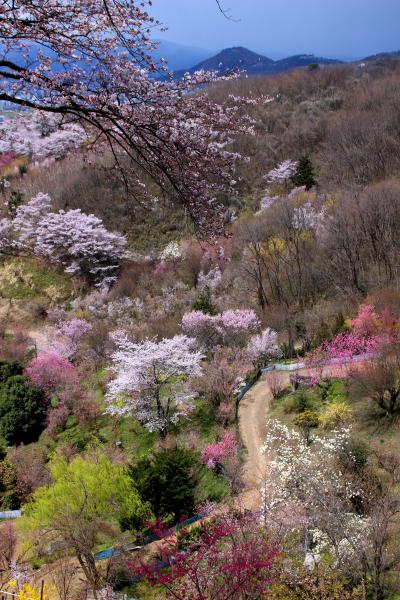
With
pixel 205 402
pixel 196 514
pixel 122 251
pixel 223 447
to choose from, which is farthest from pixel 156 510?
pixel 122 251

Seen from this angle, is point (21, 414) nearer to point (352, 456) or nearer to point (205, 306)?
point (205, 306)

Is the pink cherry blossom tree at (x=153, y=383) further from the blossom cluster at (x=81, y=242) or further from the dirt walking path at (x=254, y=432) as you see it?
the blossom cluster at (x=81, y=242)

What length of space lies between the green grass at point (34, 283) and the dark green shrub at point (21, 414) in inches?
600

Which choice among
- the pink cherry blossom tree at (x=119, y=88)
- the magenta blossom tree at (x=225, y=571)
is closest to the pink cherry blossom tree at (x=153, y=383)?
the magenta blossom tree at (x=225, y=571)

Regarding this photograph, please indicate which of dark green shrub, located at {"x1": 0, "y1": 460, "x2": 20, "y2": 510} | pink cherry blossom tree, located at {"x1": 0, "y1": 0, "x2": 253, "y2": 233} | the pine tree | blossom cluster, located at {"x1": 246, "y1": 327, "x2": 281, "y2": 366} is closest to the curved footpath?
blossom cluster, located at {"x1": 246, "y1": 327, "x2": 281, "y2": 366}

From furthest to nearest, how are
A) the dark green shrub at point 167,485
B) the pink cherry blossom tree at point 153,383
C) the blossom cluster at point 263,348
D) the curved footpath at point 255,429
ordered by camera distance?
1. the blossom cluster at point 263,348
2. the pink cherry blossom tree at point 153,383
3. the curved footpath at point 255,429
4. the dark green shrub at point 167,485

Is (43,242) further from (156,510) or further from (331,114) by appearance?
(331,114)

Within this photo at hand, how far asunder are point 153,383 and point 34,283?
70.3ft

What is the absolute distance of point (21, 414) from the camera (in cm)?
1862

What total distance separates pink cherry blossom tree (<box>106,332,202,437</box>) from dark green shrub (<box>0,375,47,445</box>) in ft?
11.0

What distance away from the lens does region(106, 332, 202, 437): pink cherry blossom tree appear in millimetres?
16609

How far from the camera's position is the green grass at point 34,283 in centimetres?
3431

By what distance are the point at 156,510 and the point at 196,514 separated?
100cm

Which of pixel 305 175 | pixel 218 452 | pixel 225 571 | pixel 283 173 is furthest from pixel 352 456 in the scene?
pixel 283 173
